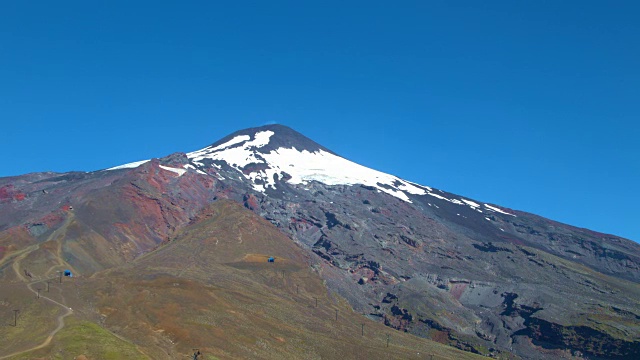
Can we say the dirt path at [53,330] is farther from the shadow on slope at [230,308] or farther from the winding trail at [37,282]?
the shadow on slope at [230,308]

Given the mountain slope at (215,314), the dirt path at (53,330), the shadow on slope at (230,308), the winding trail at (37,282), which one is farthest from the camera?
the shadow on slope at (230,308)

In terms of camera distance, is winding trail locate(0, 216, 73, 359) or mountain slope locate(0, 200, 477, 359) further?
mountain slope locate(0, 200, 477, 359)

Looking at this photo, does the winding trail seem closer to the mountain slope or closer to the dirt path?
the dirt path

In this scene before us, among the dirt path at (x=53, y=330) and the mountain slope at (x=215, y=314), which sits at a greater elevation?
the mountain slope at (x=215, y=314)

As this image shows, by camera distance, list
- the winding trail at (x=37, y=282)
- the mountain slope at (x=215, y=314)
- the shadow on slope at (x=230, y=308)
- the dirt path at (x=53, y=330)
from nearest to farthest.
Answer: the dirt path at (x=53, y=330) < the winding trail at (x=37, y=282) < the mountain slope at (x=215, y=314) < the shadow on slope at (x=230, y=308)

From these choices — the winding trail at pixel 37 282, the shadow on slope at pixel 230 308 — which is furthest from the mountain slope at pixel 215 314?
the winding trail at pixel 37 282

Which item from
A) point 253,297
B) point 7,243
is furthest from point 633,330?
point 7,243

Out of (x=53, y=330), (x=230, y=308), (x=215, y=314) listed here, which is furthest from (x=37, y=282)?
(x=230, y=308)

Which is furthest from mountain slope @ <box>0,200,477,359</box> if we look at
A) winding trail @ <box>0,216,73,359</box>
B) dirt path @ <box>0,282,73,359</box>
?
winding trail @ <box>0,216,73,359</box>

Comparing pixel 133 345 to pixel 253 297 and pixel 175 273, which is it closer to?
pixel 253 297

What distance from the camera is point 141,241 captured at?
642 feet

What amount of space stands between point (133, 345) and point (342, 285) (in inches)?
4114

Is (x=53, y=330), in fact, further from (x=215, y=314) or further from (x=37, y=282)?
(x=37, y=282)

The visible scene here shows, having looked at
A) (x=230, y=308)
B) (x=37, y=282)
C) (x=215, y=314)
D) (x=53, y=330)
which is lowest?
(x=53, y=330)
